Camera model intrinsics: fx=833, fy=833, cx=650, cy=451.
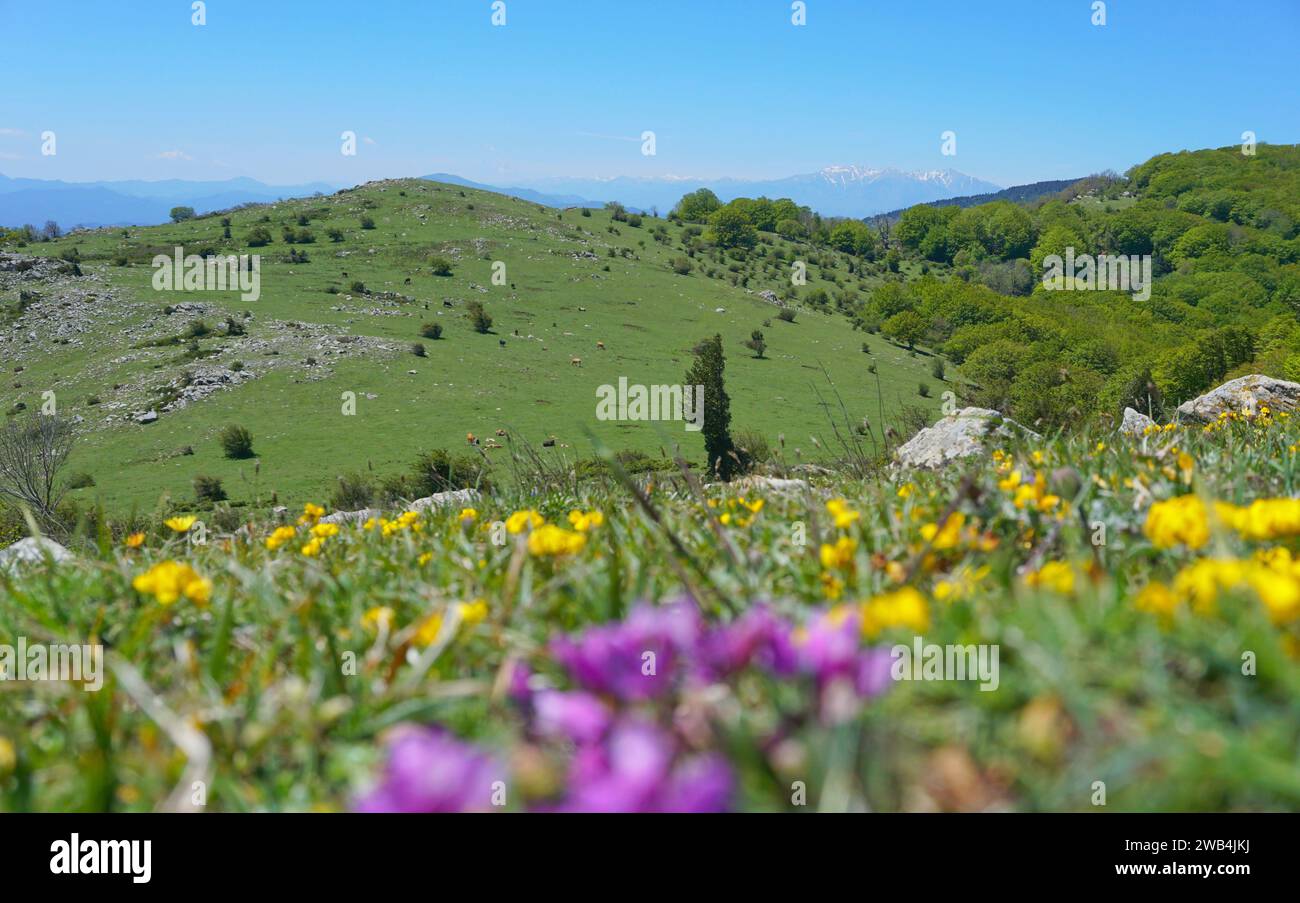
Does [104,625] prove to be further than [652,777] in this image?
Yes

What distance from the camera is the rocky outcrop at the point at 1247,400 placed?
27.8 feet

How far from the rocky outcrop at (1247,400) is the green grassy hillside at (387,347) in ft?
67.2

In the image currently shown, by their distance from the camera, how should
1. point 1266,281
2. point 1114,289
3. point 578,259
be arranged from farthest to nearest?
1. point 1114,289
2. point 1266,281
3. point 578,259

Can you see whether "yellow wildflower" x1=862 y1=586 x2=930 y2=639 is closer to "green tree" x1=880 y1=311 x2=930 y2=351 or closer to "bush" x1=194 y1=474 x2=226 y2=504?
"bush" x1=194 y1=474 x2=226 y2=504

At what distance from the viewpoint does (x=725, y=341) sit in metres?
76.4

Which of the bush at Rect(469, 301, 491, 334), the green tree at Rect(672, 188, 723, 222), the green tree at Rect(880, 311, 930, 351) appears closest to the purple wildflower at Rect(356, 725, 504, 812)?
the bush at Rect(469, 301, 491, 334)

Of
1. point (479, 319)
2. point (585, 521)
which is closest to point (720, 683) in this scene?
point (585, 521)

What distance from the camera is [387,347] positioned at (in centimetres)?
6309

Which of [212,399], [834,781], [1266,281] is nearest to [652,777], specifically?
[834,781]

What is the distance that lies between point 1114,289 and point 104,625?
496 feet

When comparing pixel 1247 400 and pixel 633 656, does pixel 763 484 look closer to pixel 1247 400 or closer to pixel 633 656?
pixel 633 656

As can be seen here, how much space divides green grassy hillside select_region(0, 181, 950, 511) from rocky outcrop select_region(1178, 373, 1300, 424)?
67.2ft
